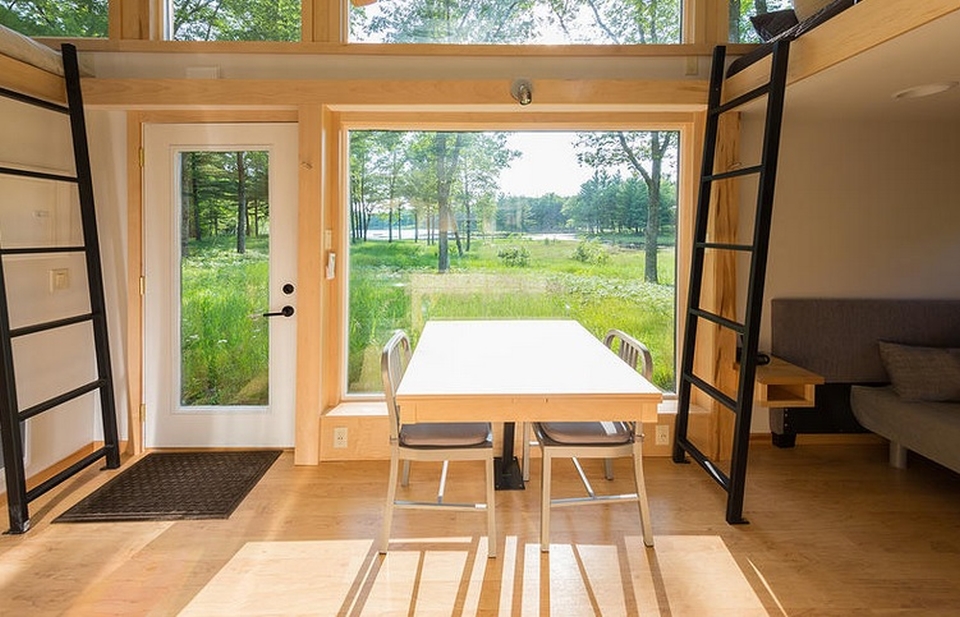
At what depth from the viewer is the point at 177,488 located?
307 centimetres

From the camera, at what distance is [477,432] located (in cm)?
254

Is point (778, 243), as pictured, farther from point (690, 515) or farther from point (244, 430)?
point (244, 430)

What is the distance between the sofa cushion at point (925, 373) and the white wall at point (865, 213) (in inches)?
18.5

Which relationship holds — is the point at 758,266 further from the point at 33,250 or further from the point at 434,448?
the point at 33,250

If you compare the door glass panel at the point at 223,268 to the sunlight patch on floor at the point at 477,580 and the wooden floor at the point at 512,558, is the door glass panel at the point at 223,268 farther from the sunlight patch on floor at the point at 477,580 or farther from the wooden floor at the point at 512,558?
the sunlight patch on floor at the point at 477,580

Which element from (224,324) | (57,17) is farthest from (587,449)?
(57,17)

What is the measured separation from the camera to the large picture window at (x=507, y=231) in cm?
371

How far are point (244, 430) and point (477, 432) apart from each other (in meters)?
1.75

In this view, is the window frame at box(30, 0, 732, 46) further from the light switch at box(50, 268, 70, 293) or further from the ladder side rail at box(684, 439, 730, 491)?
the ladder side rail at box(684, 439, 730, 491)

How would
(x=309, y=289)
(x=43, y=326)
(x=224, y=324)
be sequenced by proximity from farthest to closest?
(x=224, y=324) < (x=309, y=289) < (x=43, y=326)

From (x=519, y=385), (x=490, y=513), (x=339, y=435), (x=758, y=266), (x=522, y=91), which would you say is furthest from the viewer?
(x=339, y=435)

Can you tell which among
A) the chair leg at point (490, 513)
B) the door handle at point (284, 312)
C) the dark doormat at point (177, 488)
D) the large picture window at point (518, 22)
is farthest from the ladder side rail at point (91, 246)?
the chair leg at point (490, 513)

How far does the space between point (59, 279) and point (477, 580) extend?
2.60m

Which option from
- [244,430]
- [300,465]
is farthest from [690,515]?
[244,430]
